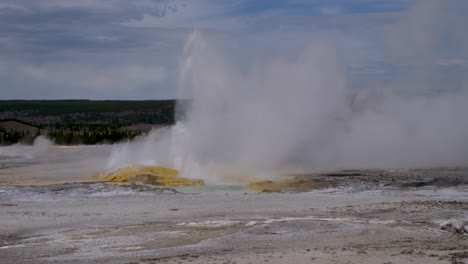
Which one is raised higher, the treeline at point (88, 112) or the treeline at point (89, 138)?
the treeline at point (88, 112)

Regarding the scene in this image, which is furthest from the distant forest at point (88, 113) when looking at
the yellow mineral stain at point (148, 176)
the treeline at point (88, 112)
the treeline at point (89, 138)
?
the yellow mineral stain at point (148, 176)

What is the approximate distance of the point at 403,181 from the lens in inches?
887

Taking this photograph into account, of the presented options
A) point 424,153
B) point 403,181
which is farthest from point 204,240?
point 424,153

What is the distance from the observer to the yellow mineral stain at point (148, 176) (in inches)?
919

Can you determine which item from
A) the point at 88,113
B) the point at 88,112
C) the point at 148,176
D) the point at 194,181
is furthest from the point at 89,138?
the point at 88,112

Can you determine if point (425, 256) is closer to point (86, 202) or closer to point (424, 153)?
point (86, 202)

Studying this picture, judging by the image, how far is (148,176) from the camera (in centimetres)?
2395

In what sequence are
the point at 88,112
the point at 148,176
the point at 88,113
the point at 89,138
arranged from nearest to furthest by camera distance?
the point at 148,176, the point at 89,138, the point at 88,113, the point at 88,112

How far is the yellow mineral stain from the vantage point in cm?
2334

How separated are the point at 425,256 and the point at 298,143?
62.2 ft

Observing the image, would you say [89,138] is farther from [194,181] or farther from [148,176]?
[194,181]

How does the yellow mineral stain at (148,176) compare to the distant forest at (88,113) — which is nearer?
the yellow mineral stain at (148,176)

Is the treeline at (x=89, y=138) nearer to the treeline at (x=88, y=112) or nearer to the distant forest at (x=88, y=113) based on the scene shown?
the distant forest at (x=88, y=113)

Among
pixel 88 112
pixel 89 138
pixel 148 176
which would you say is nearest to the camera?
pixel 148 176
